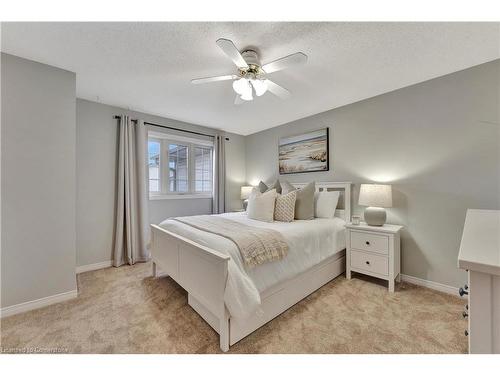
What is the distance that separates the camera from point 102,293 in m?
2.20

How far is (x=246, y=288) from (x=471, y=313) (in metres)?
1.11

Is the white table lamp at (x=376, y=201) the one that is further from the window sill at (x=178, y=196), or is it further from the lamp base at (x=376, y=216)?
the window sill at (x=178, y=196)

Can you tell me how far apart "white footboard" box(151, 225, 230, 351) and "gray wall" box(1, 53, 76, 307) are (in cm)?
99

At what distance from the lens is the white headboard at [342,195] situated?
114 inches

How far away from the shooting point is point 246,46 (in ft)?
5.51

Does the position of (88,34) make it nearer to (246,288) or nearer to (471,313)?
(246,288)

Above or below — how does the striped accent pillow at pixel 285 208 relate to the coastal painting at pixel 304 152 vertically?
below

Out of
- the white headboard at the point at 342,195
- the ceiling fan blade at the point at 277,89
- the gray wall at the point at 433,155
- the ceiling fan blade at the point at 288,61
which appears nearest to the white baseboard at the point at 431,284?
the gray wall at the point at 433,155

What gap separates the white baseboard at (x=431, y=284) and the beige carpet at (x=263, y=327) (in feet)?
0.28

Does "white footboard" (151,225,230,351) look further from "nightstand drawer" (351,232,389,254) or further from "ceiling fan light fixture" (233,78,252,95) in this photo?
"nightstand drawer" (351,232,389,254)

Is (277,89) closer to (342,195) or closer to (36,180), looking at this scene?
(342,195)

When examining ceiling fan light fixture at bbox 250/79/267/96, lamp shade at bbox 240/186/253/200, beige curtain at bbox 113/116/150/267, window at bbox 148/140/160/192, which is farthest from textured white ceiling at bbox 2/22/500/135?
lamp shade at bbox 240/186/253/200
